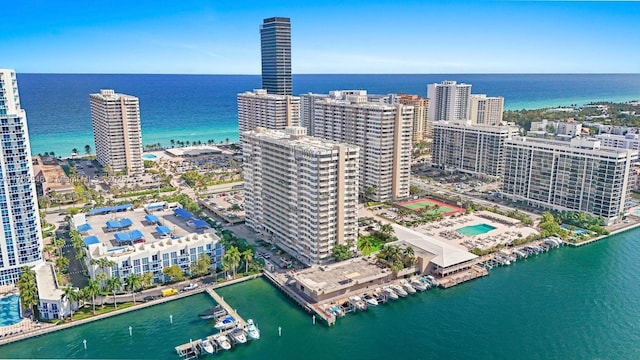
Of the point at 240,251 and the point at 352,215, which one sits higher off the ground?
the point at 352,215

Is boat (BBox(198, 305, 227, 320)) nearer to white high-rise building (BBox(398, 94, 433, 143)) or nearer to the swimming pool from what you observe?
the swimming pool

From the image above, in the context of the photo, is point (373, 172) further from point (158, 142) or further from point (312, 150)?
point (158, 142)

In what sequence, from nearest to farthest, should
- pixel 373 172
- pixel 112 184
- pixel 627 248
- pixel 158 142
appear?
pixel 627 248 → pixel 373 172 → pixel 112 184 → pixel 158 142

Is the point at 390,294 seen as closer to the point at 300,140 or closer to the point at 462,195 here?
the point at 300,140

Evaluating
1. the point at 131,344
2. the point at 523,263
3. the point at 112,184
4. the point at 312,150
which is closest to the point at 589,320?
the point at 523,263

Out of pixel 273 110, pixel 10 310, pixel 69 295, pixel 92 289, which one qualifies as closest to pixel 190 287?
pixel 92 289

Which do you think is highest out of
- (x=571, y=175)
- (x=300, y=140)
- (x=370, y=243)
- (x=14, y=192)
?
(x=300, y=140)
